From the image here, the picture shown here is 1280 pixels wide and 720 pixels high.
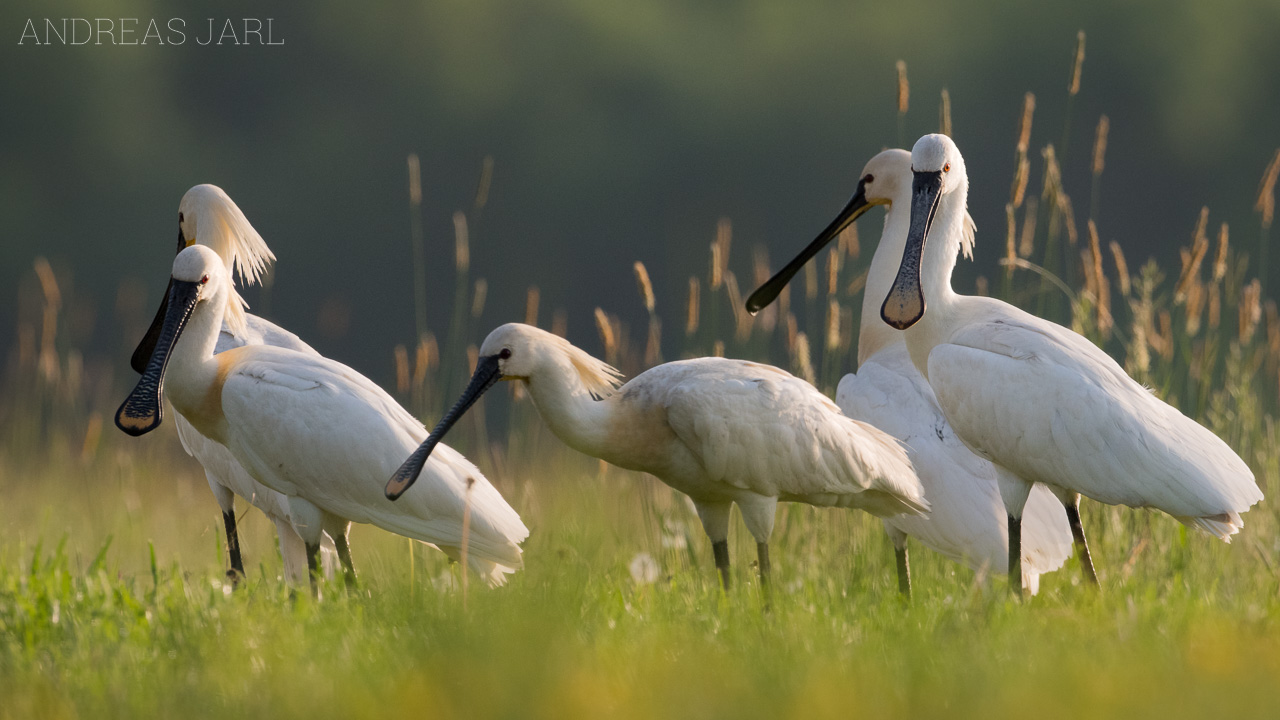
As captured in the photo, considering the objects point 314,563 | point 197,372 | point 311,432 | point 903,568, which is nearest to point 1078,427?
point 903,568

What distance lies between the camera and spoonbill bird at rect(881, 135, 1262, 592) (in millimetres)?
5426

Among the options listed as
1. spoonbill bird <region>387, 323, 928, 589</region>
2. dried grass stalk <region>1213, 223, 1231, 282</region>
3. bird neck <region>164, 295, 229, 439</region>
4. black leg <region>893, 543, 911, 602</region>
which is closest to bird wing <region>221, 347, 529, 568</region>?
bird neck <region>164, 295, 229, 439</region>

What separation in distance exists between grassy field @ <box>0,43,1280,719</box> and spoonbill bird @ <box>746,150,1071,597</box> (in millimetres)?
140

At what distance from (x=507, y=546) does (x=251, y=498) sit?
145cm

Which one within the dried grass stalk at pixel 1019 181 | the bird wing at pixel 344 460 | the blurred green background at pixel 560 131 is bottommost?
the bird wing at pixel 344 460

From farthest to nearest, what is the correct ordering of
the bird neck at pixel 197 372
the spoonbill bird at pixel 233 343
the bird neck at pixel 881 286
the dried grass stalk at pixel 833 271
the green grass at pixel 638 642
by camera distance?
the dried grass stalk at pixel 833 271 < the bird neck at pixel 881 286 < the spoonbill bird at pixel 233 343 < the bird neck at pixel 197 372 < the green grass at pixel 638 642

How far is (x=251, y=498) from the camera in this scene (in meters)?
6.70

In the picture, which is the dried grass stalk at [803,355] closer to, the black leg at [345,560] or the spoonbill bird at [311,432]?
the spoonbill bird at [311,432]

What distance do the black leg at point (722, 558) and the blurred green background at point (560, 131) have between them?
1330cm

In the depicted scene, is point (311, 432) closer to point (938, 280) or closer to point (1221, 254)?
point (938, 280)

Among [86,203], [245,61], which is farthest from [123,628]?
[245,61]

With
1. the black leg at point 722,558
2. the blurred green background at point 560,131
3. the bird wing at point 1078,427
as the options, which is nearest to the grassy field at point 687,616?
the black leg at point 722,558

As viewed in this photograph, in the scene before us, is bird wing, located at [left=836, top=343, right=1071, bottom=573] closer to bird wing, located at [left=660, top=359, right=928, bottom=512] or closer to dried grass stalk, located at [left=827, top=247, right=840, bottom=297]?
bird wing, located at [left=660, top=359, right=928, bottom=512]

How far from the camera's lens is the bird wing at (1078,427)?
5.41m
